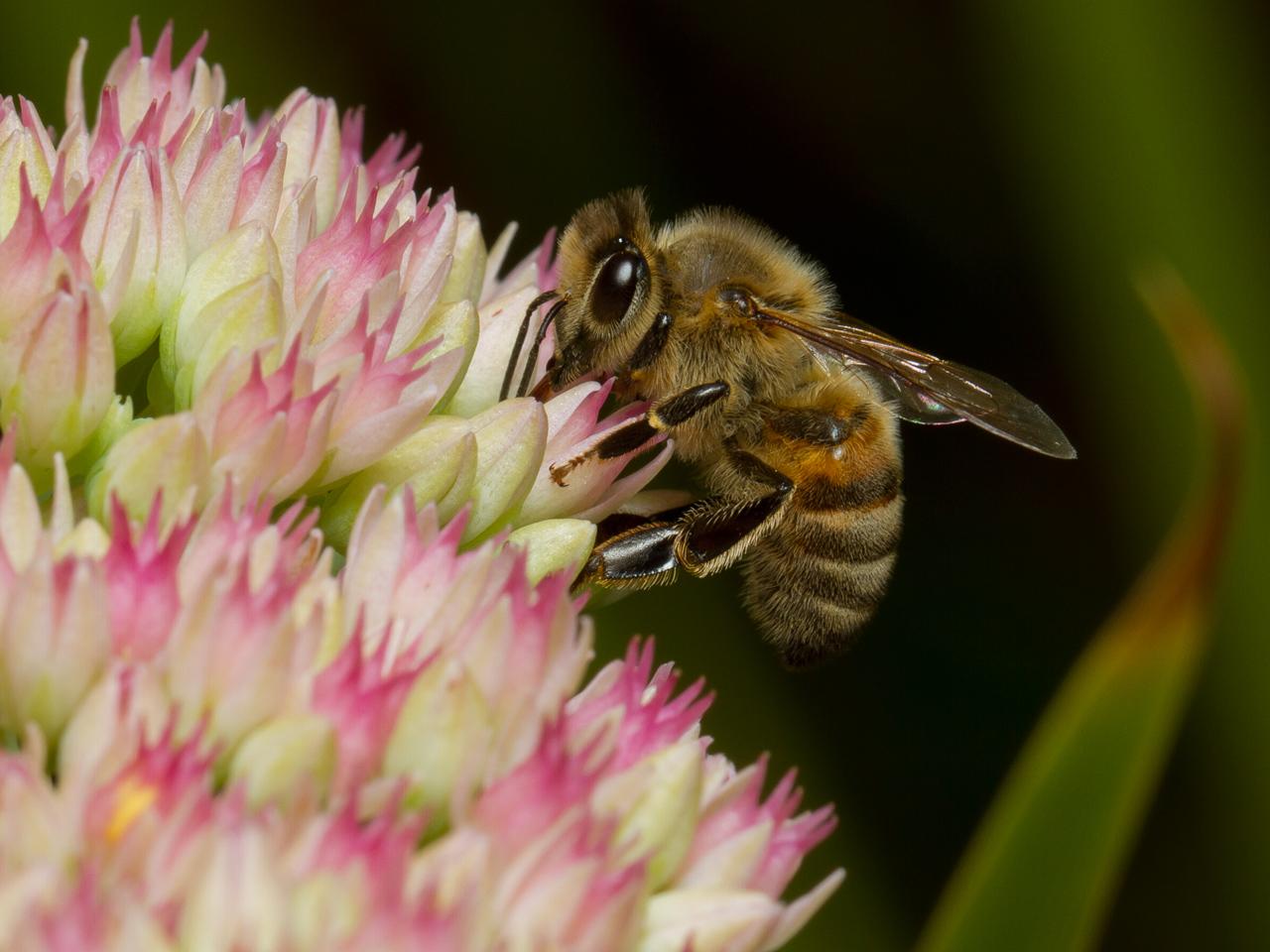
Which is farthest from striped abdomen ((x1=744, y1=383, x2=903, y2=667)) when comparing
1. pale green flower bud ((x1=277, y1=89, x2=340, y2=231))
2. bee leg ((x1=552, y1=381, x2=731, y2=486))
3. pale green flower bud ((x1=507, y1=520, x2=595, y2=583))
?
pale green flower bud ((x1=277, y1=89, x2=340, y2=231))

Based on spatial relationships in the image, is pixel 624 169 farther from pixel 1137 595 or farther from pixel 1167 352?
pixel 1137 595

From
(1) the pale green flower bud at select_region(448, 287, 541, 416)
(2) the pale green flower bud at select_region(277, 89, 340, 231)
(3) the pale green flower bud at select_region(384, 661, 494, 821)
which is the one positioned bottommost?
(3) the pale green flower bud at select_region(384, 661, 494, 821)

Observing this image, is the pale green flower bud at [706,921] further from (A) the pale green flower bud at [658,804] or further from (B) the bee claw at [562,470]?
(B) the bee claw at [562,470]

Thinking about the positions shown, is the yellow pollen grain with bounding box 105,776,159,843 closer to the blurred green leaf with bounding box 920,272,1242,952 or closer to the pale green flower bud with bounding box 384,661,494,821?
the pale green flower bud with bounding box 384,661,494,821

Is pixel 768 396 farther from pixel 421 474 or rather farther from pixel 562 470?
pixel 421 474

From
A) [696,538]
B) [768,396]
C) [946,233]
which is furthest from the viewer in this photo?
[946,233]

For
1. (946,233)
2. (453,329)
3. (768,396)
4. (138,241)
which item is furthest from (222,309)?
(946,233)
